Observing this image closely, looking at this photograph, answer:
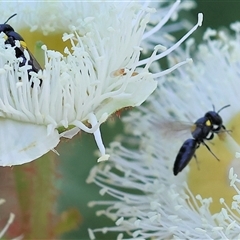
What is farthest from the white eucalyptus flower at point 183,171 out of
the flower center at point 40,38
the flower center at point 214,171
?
the flower center at point 40,38

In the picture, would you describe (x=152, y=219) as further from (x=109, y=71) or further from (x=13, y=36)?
(x=13, y=36)

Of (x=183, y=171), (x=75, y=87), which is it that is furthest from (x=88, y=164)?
(x=75, y=87)

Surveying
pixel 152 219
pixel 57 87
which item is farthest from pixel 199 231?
pixel 57 87

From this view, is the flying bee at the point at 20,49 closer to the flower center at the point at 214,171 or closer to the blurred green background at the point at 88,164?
the blurred green background at the point at 88,164

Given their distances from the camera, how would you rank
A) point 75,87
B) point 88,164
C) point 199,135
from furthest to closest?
1. point 88,164
2. point 199,135
3. point 75,87

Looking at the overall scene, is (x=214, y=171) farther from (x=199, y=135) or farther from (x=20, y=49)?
(x=20, y=49)
